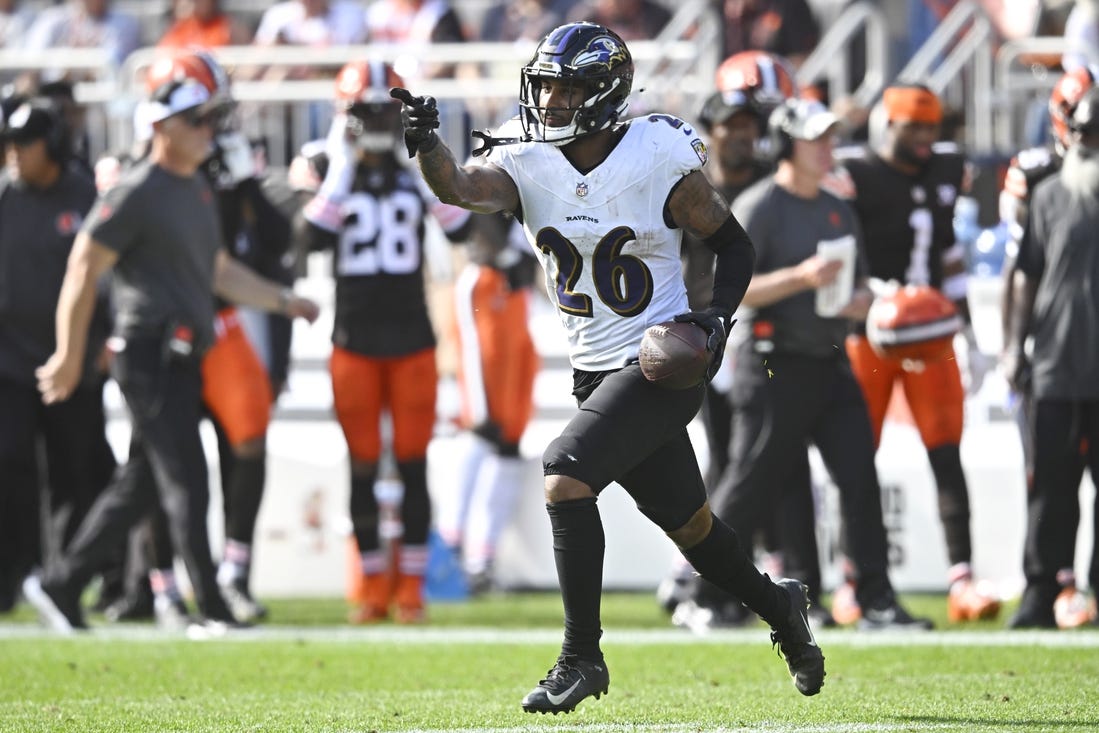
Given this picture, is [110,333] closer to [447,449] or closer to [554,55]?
[447,449]

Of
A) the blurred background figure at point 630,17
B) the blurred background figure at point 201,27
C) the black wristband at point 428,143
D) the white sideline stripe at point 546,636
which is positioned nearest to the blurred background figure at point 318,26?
the blurred background figure at point 201,27

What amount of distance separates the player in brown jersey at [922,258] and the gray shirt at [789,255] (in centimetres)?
76

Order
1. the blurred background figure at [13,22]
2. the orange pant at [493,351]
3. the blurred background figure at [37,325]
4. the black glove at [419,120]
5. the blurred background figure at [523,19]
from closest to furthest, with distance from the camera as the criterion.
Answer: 1. the black glove at [419,120]
2. the blurred background figure at [37,325]
3. the orange pant at [493,351]
4. the blurred background figure at [523,19]
5. the blurred background figure at [13,22]

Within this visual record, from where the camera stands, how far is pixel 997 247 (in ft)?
39.7

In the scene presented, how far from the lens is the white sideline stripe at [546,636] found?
8.16 metres

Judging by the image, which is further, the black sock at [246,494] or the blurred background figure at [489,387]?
the blurred background figure at [489,387]

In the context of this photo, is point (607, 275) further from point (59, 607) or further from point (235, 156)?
point (235, 156)

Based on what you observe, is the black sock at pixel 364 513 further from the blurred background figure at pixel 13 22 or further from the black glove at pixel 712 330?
the blurred background figure at pixel 13 22

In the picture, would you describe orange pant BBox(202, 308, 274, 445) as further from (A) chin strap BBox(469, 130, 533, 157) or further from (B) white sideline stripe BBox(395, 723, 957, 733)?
(B) white sideline stripe BBox(395, 723, 957, 733)

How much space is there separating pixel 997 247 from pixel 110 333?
17.7 feet

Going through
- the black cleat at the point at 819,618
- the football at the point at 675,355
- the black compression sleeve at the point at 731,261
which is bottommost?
the black cleat at the point at 819,618

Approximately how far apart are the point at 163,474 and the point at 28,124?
7.09 feet

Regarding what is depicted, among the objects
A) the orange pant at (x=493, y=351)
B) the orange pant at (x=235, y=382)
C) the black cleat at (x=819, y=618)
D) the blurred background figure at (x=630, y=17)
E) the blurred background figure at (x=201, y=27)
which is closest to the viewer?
the black cleat at (x=819, y=618)

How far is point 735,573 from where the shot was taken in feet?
19.9
